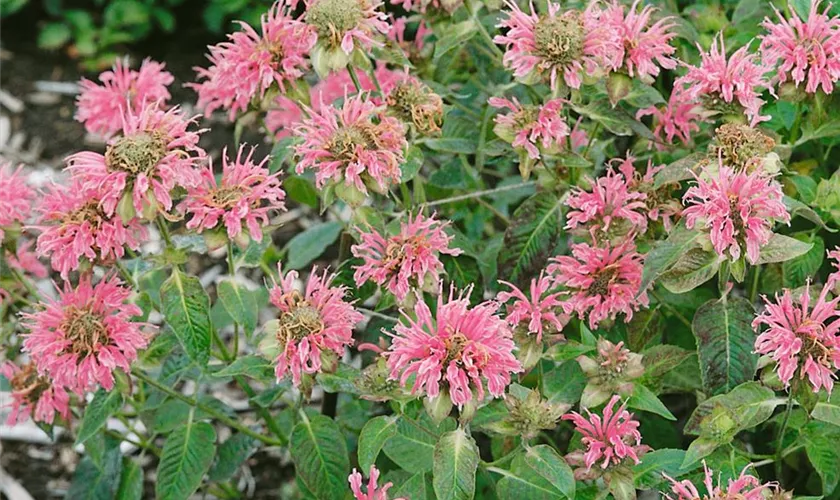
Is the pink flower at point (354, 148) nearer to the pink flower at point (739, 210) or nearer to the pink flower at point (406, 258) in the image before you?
the pink flower at point (406, 258)

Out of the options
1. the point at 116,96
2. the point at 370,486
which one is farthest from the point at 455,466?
the point at 116,96

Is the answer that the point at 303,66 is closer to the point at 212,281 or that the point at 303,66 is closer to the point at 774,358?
the point at 774,358

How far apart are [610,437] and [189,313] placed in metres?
0.59

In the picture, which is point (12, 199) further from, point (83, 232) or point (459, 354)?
point (459, 354)

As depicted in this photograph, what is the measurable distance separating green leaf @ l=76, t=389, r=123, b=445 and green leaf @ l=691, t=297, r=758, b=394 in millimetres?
838

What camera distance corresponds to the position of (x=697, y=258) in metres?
1.42

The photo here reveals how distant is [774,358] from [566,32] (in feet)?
1.70

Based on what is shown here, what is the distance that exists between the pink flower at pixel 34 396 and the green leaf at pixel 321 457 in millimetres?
387

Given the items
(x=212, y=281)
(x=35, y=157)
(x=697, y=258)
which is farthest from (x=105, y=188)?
(x=35, y=157)

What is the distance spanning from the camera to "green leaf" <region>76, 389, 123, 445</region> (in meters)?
1.63

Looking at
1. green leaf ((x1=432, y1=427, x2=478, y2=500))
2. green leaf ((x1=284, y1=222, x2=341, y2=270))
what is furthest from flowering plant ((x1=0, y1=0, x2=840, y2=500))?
green leaf ((x1=284, y1=222, x2=341, y2=270))

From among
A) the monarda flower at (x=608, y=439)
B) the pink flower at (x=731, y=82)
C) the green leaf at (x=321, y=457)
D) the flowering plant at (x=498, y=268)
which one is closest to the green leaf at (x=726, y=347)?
the flowering plant at (x=498, y=268)

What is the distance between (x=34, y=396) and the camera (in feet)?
5.74

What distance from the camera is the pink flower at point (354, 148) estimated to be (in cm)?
148
